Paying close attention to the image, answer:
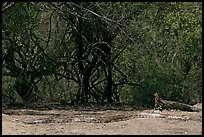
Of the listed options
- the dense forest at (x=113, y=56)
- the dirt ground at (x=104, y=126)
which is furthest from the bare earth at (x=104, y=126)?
the dense forest at (x=113, y=56)

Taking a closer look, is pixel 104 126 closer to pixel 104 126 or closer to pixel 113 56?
pixel 104 126

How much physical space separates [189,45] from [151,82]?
248 cm

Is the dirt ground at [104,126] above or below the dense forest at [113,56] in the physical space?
below

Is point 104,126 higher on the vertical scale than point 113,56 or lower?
lower

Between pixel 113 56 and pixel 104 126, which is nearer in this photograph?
pixel 104 126

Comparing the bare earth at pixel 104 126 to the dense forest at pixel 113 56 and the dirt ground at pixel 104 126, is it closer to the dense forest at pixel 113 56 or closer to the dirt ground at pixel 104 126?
the dirt ground at pixel 104 126

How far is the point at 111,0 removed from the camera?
19812 mm

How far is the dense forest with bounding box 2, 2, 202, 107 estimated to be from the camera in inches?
886

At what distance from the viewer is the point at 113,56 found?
25594mm

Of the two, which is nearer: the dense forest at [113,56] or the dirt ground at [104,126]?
the dirt ground at [104,126]

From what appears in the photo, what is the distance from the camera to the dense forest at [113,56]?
22500 mm

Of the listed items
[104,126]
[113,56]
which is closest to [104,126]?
[104,126]

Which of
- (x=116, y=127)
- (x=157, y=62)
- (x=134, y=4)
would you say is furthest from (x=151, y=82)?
(x=116, y=127)

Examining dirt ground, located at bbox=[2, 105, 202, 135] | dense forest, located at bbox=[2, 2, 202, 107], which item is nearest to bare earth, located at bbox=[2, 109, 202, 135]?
dirt ground, located at bbox=[2, 105, 202, 135]
